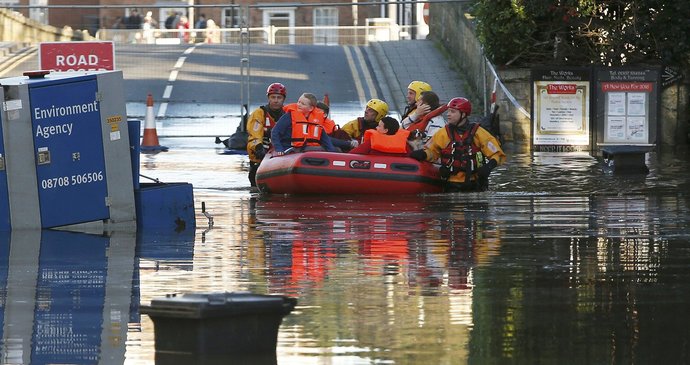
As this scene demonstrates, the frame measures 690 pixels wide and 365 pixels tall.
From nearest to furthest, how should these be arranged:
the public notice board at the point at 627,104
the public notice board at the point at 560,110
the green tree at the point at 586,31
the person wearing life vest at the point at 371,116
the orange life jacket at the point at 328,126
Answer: the orange life jacket at the point at 328,126
the person wearing life vest at the point at 371,116
the public notice board at the point at 627,104
the public notice board at the point at 560,110
the green tree at the point at 586,31

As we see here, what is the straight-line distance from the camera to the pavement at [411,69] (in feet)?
101

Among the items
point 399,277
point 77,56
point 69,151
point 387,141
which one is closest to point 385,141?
point 387,141

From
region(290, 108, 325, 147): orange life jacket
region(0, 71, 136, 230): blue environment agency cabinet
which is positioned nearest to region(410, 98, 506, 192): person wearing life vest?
region(290, 108, 325, 147): orange life jacket

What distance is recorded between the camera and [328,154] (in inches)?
711

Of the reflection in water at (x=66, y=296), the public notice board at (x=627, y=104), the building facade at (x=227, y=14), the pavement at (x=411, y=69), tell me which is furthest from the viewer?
the building facade at (x=227, y=14)

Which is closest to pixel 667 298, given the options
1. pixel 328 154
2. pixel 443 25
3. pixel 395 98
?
pixel 328 154

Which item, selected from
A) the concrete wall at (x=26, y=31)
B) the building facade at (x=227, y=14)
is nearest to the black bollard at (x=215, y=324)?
the concrete wall at (x=26, y=31)

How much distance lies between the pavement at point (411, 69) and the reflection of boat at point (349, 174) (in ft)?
37.9

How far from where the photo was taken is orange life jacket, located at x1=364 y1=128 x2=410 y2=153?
59.6 feet

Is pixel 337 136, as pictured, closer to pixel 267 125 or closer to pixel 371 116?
pixel 371 116

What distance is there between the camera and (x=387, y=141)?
59.7 feet

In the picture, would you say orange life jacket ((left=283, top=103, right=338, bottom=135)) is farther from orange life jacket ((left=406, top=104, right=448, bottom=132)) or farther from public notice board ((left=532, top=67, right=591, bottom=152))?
public notice board ((left=532, top=67, right=591, bottom=152))

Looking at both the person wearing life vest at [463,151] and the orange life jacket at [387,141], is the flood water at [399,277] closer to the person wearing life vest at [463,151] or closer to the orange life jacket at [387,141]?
the person wearing life vest at [463,151]

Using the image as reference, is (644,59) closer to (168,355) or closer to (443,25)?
(443,25)
